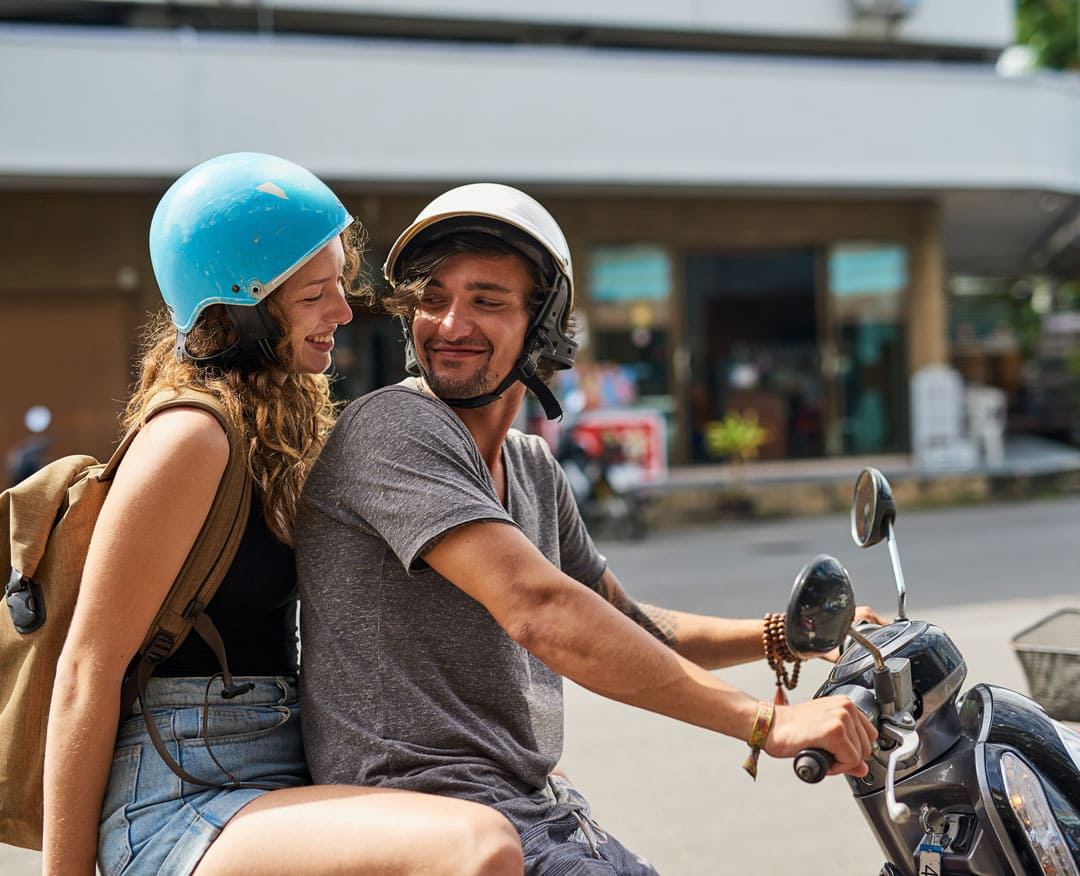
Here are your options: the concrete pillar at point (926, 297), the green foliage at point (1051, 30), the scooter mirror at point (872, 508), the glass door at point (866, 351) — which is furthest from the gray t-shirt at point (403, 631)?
the green foliage at point (1051, 30)

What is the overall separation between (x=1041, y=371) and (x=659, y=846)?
79.2 ft

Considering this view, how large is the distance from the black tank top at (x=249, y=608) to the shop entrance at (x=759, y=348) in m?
14.5

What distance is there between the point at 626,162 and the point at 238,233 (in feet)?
42.1

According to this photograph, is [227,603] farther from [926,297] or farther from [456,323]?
[926,297]

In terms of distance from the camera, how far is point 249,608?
1910mm

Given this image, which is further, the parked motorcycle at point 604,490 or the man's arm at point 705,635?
the parked motorcycle at point 604,490

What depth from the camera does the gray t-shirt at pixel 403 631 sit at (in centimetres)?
178

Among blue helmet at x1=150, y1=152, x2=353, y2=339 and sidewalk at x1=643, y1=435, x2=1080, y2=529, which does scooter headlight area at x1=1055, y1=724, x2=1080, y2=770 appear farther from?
sidewalk at x1=643, y1=435, x2=1080, y2=529

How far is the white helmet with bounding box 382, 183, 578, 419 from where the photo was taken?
2.02 metres

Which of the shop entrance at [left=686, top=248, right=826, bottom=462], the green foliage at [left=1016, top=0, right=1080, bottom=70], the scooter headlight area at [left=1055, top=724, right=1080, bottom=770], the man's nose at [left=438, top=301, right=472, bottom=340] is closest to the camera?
the scooter headlight area at [left=1055, top=724, right=1080, bottom=770]

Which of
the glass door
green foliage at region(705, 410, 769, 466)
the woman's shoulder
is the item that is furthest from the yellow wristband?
the glass door

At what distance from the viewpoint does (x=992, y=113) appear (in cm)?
1595

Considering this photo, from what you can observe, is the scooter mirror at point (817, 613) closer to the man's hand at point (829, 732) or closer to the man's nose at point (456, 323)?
the man's hand at point (829, 732)

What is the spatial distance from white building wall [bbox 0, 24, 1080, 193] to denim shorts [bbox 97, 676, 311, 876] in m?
11.9
